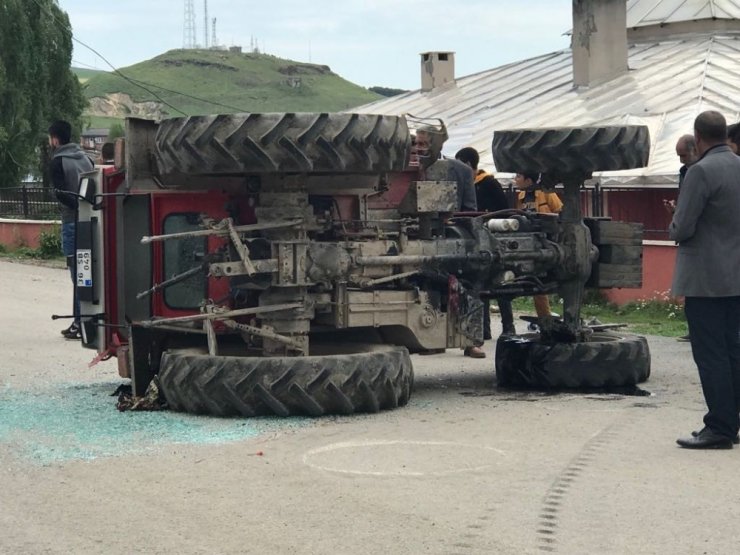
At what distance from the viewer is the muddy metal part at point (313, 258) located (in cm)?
907

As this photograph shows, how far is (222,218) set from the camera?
394 inches

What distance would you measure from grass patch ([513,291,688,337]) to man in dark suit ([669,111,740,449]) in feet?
27.3

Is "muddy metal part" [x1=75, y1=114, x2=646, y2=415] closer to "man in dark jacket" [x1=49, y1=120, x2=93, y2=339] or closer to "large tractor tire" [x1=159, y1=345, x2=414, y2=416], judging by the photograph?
"large tractor tire" [x1=159, y1=345, x2=414, y2=416]

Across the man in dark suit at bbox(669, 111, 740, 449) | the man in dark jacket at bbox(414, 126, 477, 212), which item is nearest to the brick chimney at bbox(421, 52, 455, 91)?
the man in dark jacket at bbox(414, 126, 477, 212)

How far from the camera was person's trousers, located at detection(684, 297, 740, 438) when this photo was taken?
26.2 ft

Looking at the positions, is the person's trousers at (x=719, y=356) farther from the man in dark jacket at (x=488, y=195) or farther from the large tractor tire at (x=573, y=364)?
the man in dark jacket at (x=488, y=195)

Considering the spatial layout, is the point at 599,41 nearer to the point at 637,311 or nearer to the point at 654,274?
the point at 654,274

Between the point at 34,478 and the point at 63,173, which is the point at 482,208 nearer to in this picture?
the point at 63,173

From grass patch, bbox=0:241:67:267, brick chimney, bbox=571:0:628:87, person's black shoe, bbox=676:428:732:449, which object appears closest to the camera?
person's black shoe, bbox=676:428:732:449

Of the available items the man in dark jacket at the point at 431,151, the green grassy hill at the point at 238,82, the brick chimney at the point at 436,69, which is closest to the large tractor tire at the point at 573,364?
the man in dark jacket at the point at 431,151

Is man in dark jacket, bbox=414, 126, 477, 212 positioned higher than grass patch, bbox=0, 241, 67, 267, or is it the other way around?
man in dark jacket, bbox=414, 126, 477, 212

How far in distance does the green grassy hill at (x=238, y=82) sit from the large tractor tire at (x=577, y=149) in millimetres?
104960

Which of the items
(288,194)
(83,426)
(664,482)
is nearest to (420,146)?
(288,194)

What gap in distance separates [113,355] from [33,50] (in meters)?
35.9
